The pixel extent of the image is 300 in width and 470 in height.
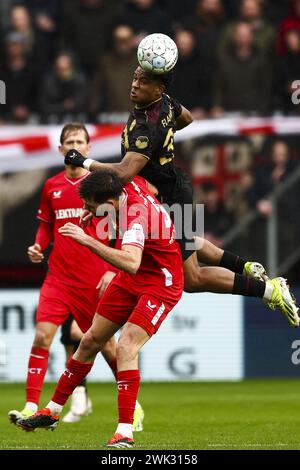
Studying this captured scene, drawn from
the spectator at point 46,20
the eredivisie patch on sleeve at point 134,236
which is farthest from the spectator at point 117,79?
the eredivisie patch on sleeve at point 134,236

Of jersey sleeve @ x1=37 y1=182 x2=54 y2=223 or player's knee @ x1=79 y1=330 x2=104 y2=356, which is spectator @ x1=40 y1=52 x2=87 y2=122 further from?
player's knee @ x1=79 y1=330 x2=104 y2=356

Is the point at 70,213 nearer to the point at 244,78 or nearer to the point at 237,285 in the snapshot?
the point at 237,285

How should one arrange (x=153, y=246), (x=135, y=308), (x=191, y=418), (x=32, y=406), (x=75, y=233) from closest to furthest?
(x=75, y=233)
(x=135, y=308)
(x=153, y=246)
(x=32, y=406)
(x=191, y=418)

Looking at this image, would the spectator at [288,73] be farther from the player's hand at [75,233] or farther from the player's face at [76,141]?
the player's hand at [75,233]

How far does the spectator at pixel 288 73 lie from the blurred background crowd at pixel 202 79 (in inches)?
0.5

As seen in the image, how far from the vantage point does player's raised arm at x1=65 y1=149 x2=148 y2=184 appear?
33.0 feet

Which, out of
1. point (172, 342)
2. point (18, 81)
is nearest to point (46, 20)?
point (18, 81)

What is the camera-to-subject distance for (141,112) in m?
10.6

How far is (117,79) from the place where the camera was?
17.8 meters

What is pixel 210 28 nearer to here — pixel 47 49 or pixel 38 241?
pixel 47 49

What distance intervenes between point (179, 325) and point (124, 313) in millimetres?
7004

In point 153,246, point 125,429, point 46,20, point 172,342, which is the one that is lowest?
point 172,342

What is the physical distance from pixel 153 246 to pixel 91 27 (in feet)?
30.4
